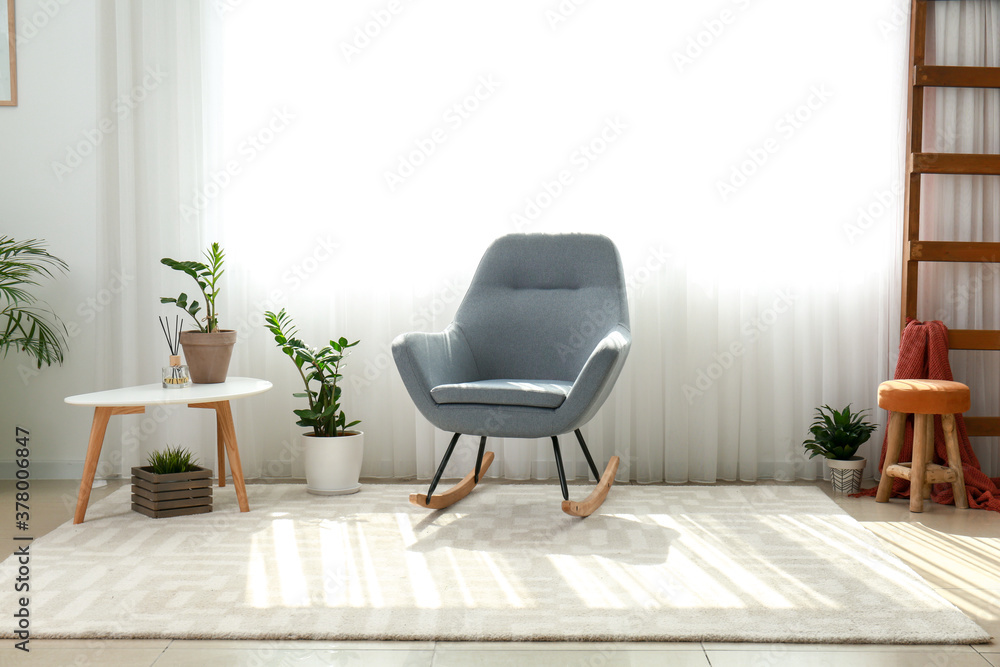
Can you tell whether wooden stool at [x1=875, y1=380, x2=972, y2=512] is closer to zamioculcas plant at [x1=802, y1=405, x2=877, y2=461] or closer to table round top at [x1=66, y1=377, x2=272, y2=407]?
zamioculcas plant at [x1=802, y1=405, x2=877, y2=461]

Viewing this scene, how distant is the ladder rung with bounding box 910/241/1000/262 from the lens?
2996 millimetres

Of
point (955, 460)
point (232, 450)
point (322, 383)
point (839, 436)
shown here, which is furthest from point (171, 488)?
point (955, 460)

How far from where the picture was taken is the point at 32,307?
10.9 ft

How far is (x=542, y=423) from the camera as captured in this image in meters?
2.47

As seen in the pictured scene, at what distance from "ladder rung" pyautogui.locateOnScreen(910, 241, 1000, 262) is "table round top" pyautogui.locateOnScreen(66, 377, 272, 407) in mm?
2420

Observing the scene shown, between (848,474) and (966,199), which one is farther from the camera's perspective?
(966,199)

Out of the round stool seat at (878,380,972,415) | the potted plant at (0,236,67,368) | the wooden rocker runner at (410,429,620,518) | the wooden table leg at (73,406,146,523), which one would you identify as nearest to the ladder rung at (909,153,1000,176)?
the round stool seat at (878,380,972,415)

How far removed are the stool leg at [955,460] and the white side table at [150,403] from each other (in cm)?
233

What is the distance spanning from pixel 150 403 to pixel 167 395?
13cm

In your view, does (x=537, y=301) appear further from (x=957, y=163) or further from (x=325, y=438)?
(x=957, y=163)

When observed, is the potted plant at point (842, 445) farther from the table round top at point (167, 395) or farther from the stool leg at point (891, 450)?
the table round top at point (167, 395)

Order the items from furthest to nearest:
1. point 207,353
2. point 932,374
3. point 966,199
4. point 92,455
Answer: point 966,199 < point 932,374 < point 207,353 < point 92,455

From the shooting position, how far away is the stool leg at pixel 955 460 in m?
2.75

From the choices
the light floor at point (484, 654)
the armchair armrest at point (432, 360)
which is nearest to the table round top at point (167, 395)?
the armchair armrest at point (432, 360)
